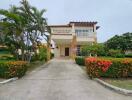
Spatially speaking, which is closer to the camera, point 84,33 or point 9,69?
point 9,69

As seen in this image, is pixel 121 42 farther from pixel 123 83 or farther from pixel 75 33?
pixel 123 83

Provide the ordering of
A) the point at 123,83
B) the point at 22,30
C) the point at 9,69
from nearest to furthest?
the point at 123,83 < the point at 9,69 < the point at 22,30

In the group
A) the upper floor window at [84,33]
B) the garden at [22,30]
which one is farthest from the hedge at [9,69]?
the upper floor window at [84,33]

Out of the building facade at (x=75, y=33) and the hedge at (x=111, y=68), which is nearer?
the hedge at (x=111, y=68)

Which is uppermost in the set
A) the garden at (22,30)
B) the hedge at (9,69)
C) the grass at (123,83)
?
the garden at (22,30)

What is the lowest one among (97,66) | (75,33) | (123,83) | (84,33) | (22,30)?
(123,83)

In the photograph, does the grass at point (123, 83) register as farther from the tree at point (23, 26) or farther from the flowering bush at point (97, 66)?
the tree at point (23, 26)

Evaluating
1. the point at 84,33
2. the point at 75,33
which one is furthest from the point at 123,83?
the point at 84,33

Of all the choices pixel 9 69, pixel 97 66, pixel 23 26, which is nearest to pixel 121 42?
pixel 23 26

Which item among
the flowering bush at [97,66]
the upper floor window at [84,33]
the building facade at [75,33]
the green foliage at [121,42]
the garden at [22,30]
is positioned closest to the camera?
the flowering bush at [97,66]

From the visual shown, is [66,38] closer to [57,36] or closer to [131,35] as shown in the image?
[57,36]

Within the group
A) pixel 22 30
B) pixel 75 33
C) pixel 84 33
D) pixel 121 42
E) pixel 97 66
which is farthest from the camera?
pixel 84 33

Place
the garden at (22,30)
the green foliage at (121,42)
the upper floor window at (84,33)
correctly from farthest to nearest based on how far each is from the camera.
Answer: the upper floor window at (84,33), the green foliage at (121,42), the garden at (22,30)

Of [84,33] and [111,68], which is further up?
[84,33]
